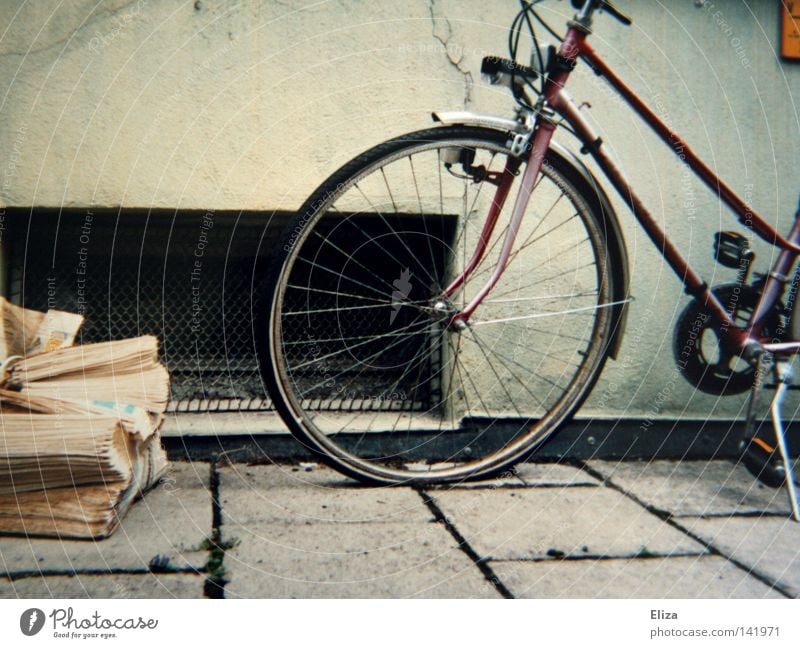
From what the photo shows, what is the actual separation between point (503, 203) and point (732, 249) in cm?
47

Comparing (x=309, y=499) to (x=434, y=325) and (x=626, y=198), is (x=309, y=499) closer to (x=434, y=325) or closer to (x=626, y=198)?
(x=434, y=325)

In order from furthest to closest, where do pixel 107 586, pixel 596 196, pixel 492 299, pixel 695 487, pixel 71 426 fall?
1. pixel 492 299
2. pixel 695 487
3. pixel 596 196
4. pixel 71 426
5. pixel 107 586

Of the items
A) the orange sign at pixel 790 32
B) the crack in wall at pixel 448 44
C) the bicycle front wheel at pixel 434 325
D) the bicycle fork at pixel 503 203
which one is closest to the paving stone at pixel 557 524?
the bicycle front wheel at pixel 434 325

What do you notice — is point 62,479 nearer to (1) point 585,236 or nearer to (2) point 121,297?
(2) point 121,297

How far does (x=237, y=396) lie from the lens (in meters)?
1.46

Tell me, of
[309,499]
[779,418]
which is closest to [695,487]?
[779,418]

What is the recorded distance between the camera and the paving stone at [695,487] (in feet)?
3.89

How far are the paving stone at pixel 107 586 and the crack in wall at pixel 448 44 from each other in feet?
3.07

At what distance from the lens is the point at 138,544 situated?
3.06 feet
